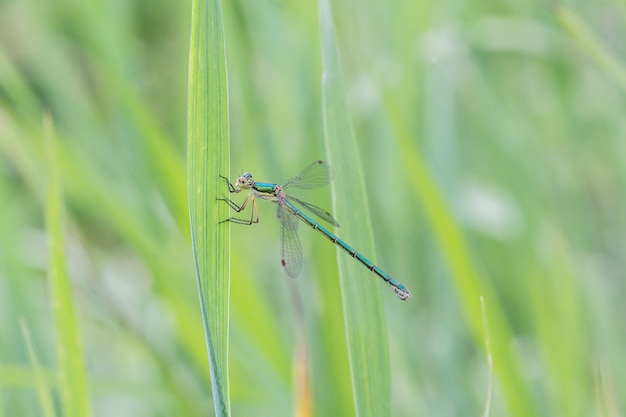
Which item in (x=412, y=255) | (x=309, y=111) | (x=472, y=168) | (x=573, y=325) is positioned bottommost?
(x=573, y=325)

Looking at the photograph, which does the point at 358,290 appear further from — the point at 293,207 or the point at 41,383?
the point at 293,207

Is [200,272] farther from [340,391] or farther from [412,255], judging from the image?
[412,255]

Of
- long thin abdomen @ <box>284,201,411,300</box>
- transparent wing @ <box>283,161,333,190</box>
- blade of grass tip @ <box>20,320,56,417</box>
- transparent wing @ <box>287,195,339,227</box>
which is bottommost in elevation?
blade of grass tip @ <box>20,320,56,417</box>

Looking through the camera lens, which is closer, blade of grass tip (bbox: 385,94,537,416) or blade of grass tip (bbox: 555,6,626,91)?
blade of grass tip (bbox: 555,6,626,91)

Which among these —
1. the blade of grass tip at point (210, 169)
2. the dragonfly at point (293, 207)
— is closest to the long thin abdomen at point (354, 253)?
the dragonfly at point (293, 207)

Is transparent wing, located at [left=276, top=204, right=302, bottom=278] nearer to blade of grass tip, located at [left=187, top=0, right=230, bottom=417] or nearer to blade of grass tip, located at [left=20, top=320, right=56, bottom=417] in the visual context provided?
blade of grass tip, located at [left=20, top=320, right=56, bottom=417]

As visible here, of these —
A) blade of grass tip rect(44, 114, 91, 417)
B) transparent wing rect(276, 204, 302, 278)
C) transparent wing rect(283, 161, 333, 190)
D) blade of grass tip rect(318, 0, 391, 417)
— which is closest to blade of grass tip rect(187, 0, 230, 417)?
Result: blade of grass tip rect(318, 0, 391, 417)

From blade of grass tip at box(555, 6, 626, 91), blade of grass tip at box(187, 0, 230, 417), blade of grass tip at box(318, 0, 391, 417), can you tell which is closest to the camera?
blade of grass tip at box(187, 0, 230, 417)

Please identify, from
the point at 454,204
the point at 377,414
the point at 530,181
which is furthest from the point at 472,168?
the point at 377,414
